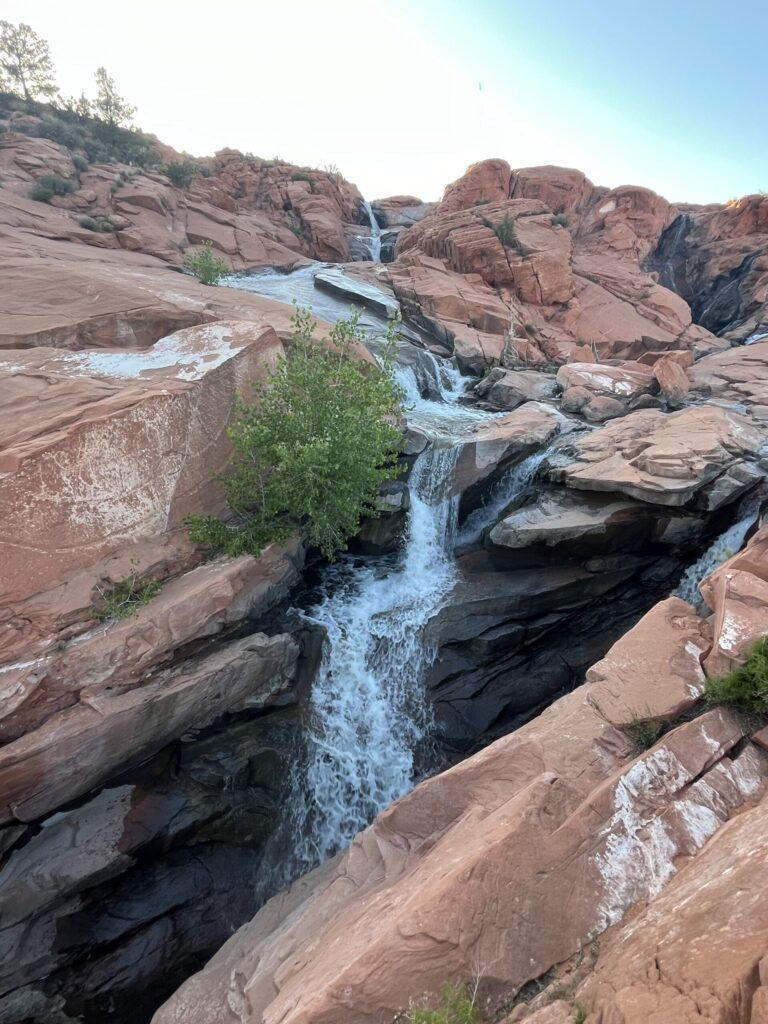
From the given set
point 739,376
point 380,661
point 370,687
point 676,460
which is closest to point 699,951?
point 370,687

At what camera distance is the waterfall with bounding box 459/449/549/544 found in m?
12.8

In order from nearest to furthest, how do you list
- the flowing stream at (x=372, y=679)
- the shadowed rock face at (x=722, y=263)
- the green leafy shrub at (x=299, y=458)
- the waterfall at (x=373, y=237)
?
the flowing stream at (x=372, y=679) → the green leafy shrub at (x=299, y=458) → the shadowed rock face at (x=722, y=263) → the waterfall at (x=373, y=237)

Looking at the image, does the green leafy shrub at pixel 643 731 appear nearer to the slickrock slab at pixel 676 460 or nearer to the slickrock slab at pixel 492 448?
the slickrock slab at pixel 676 460

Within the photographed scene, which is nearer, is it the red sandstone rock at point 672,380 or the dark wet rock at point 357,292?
the red sandstone rock at point 672,380

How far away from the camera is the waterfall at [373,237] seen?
35719mm

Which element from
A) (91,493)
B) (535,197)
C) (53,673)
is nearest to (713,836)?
(53,673)

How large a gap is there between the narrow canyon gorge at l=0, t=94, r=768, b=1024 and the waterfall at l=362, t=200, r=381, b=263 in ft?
77.2

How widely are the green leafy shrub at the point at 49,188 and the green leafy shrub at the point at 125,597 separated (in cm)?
2540

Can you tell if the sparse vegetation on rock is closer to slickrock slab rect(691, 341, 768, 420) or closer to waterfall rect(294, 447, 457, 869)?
slickrock slab rect(691, 341, 768, 420)

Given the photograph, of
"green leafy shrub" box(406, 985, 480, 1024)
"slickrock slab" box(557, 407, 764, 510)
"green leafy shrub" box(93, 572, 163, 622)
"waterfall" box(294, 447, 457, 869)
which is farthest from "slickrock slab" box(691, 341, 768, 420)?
"green leafy shrub" box(93, 572, 163, 622)

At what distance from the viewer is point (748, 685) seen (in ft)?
17.0

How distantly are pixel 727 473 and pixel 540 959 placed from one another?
10.2 metres

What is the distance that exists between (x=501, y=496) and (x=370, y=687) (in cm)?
605

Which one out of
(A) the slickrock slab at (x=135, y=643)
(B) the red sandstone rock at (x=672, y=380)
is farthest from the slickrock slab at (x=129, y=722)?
(B) the red sandstone rock at (x=672, y=380)
